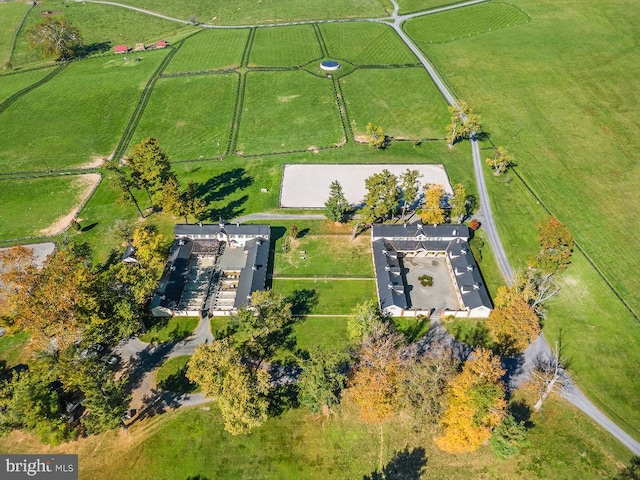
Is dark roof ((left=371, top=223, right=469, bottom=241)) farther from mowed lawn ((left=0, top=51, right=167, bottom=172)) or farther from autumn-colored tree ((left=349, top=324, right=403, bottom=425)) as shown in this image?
mowed lawn ((left=0, top=51, right=167, bottom=172))

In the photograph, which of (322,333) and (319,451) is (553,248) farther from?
(319,451)

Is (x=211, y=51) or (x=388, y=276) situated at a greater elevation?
(x=211, y=51)

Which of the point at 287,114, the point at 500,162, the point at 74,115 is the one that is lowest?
the point at 500,162

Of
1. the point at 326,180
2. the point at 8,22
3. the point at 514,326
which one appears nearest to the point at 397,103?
the point at 326,180

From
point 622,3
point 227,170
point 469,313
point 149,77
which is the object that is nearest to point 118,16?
point 149,77

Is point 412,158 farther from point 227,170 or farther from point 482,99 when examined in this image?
point 227,170

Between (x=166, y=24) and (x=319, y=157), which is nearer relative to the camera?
(x=319, y=157)

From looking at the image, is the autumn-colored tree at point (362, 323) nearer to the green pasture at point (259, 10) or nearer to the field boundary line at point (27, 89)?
the field boundary line at point (27, 89)
